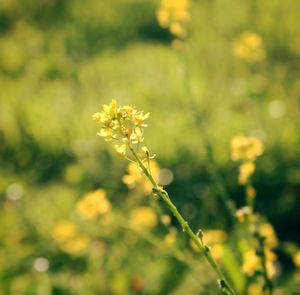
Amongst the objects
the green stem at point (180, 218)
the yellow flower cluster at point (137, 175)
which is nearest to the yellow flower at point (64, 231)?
the yellow flower cluster at point (137, 175)

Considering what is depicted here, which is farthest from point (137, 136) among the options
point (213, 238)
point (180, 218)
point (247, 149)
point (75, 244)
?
point (75, 244)

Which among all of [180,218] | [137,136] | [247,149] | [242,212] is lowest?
[242,212]

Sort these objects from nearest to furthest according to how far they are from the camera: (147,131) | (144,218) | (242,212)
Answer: (242,212) < (144,218) < (147,131)

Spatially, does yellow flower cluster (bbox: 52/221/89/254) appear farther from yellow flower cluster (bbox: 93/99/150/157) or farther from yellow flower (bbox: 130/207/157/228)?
yellow flower cluster (bbox: 93/99/150/157)

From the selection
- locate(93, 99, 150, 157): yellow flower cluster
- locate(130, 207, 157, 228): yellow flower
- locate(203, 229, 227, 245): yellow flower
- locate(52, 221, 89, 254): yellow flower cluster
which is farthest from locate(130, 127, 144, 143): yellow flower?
locate(52, 221, 89, 254): yellow flower cluster

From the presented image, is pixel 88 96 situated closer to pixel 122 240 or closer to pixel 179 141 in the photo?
pixel 179 141

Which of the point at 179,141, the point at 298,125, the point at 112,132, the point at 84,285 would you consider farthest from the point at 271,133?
the point at 112,132

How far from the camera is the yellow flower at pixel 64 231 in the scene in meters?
3.10

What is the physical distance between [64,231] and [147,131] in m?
1.11

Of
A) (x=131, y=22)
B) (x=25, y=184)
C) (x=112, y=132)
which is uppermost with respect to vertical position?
(x=112, y=132)

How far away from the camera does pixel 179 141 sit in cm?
365

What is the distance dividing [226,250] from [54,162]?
6.48 feet

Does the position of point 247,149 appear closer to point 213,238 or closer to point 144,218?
point 213,238

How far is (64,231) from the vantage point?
3.10 metres
